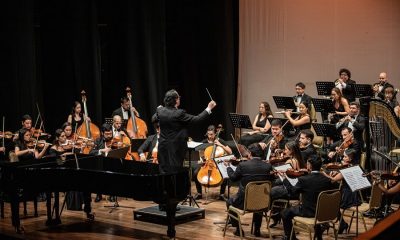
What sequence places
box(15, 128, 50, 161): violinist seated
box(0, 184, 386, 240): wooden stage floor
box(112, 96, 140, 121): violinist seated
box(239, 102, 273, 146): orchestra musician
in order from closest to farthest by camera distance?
box(0, 184, 386, 240): wooden stage floor < box(15, 128, 50, 161): violinist seated < box(239, 102, 273, 146): orchestra musician < box(112, 96, 140, 121): violinist seated

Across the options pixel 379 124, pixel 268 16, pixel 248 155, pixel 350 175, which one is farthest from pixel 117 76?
pixel 379 124

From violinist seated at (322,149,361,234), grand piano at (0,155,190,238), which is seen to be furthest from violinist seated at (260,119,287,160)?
grand piano at (0,155,190,238)

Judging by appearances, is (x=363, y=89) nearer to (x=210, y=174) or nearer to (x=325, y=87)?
(x=325, y=87)

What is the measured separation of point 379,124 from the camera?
196 inches

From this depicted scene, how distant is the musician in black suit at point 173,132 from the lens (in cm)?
890

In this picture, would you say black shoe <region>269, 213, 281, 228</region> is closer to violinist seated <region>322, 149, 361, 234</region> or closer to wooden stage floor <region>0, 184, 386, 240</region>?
wooden stage floor <region>0, 184, 386, 240</region>

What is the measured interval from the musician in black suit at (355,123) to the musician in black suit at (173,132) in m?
2.67

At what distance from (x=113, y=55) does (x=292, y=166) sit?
23.3 ft

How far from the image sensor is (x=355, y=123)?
10.2m

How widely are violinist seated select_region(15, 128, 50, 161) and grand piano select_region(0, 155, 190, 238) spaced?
183 cm

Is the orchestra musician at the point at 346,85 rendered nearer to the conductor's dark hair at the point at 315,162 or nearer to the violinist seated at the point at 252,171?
the violinist seated at the point at 252,171

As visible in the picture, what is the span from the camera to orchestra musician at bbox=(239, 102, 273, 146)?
39.0ft

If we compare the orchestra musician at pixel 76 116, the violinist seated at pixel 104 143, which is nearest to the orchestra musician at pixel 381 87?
the violinist seated at pixel 104 143

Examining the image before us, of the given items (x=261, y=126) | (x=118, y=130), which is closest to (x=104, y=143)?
(x=118, y=130)
